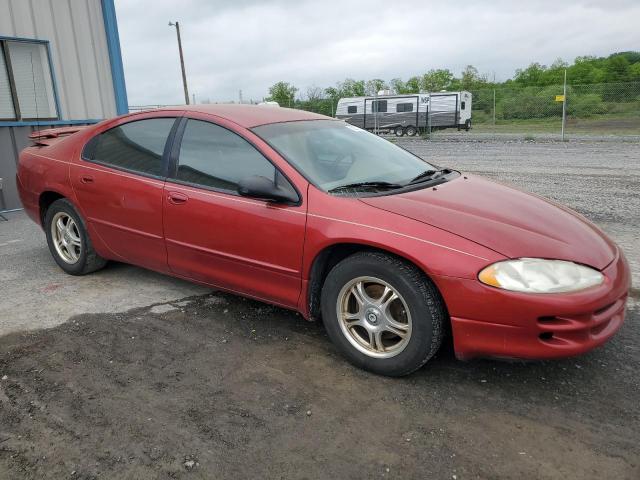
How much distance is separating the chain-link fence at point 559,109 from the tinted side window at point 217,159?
20.1 m

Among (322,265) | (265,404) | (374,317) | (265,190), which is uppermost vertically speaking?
(265,190)

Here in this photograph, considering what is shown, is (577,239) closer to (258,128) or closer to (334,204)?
(334,204)

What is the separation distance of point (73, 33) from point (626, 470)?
365 inches

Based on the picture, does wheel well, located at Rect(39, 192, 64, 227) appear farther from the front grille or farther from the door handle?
the front grille

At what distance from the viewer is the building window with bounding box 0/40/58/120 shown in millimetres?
7832

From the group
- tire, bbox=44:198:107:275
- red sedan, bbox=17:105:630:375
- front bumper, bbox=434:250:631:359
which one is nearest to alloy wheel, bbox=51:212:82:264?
tire, bbox=44:198:107:275

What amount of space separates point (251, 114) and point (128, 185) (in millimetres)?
1073

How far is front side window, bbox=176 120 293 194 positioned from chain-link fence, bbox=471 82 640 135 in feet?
65.9

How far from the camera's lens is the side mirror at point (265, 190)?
123 inches

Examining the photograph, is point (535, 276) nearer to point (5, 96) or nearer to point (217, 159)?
point (217, 159)

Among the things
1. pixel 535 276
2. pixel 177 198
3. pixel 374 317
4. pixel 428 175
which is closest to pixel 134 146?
pixel 177 198

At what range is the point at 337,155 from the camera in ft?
11.8

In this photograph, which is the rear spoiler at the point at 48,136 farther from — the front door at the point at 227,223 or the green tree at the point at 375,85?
the green tree at the point at 375,85

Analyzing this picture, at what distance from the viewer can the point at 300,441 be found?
2404 mm
